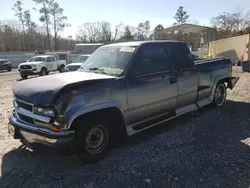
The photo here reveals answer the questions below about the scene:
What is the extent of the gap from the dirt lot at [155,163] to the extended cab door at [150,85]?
1.85ft

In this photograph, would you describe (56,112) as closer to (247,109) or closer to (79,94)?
(79,94)

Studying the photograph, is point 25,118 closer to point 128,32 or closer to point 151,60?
point 151,60

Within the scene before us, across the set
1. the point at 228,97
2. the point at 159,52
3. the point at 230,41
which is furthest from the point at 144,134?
the point at 230,41

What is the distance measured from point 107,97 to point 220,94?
13.7 feet

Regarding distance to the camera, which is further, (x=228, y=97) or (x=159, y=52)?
(x=228, y=97)

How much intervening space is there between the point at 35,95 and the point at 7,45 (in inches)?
2319

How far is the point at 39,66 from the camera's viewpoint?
55.1ft

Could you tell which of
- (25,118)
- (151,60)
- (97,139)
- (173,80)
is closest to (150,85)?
(151,60)

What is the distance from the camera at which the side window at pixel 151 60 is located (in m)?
3.82

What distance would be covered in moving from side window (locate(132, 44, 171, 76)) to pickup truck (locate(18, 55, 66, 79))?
1397cm

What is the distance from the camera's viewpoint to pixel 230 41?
19141 millimetres

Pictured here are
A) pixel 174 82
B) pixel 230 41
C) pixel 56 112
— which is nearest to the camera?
pixel 56 112

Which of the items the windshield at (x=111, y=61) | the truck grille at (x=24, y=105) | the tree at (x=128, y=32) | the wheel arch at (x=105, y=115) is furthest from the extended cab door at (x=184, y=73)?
the tree at (x=128, y=32)

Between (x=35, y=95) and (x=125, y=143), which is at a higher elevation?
(x=35, y=95)
